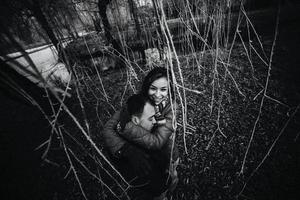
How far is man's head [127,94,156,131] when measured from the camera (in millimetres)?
967

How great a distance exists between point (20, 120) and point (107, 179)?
2.27 m

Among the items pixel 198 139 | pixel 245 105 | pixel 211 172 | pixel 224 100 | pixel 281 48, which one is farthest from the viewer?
pixel 281 48

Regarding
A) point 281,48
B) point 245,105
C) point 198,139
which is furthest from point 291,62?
point 198,139

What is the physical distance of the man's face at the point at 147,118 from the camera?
40.1 inches

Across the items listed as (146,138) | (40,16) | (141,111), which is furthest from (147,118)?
(40,16)

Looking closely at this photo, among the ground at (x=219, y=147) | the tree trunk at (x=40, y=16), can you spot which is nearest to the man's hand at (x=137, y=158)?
the ground at (x=219, y=147)

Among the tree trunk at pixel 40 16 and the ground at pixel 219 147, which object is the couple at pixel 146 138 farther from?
the tree trunk at pixel 40 16

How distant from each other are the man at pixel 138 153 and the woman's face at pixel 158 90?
0.09 m

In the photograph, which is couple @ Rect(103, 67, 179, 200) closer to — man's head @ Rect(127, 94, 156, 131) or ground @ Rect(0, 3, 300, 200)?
man's head @ Rect(127, 94, 156, 131)

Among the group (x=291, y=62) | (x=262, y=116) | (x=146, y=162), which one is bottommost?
(x=262, y=116)

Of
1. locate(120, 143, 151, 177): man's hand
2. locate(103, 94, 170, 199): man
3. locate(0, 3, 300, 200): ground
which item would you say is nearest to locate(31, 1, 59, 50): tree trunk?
locate(0, 3, 300, 200): ground

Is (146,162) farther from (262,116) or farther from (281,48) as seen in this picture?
(281,48)

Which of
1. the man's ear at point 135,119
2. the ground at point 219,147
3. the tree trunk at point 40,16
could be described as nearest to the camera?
the tree trunk at point 40,16

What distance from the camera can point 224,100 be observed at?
201 centimetres
